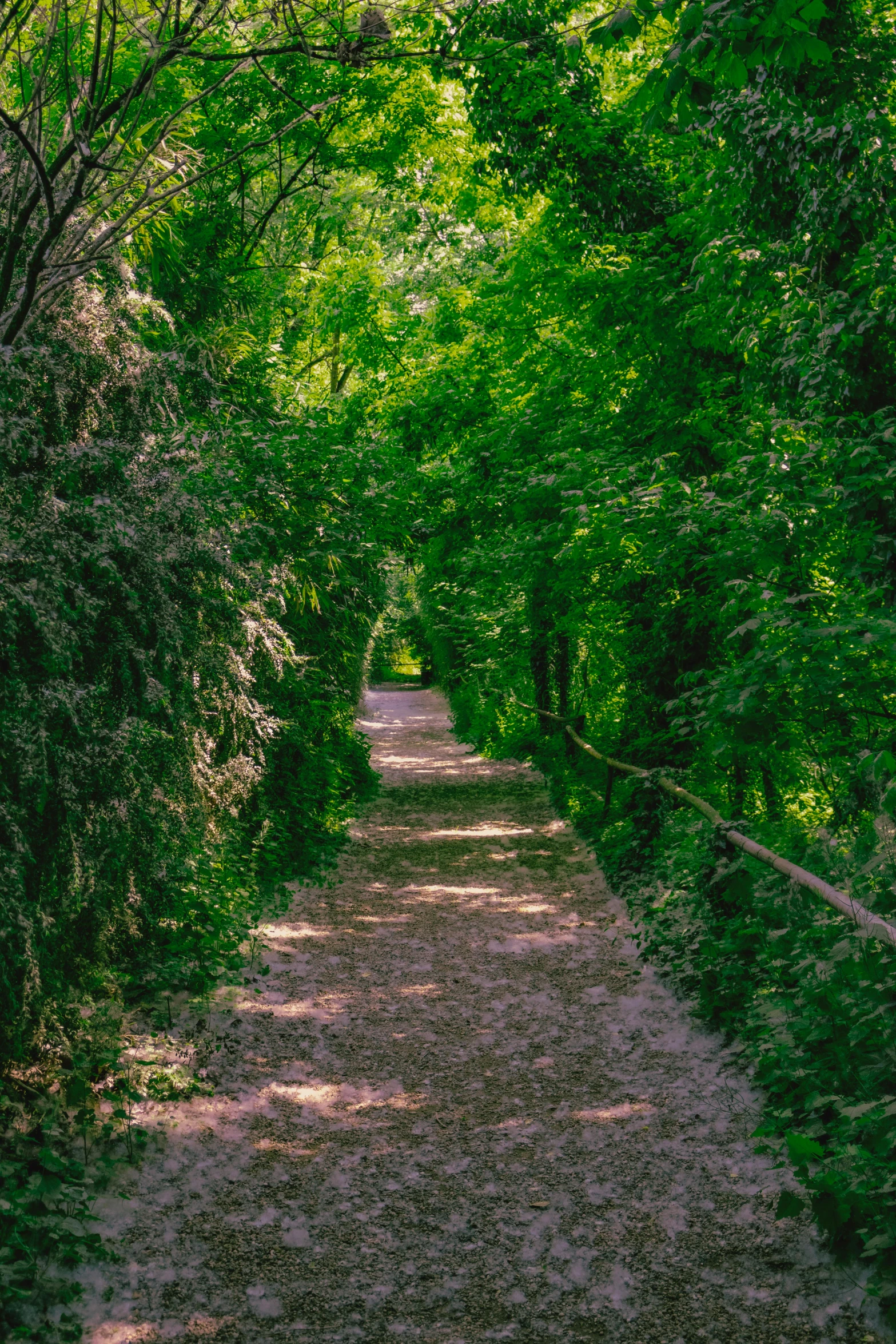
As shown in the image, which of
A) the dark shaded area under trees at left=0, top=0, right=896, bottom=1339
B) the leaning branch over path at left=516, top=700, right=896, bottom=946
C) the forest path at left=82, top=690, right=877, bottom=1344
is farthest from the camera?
the dark shaded area under trees at left=0, top=0, right=896, bottom=1339

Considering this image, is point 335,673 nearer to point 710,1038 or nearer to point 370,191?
point 710,1038

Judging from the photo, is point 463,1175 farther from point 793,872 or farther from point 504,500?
point 504,500

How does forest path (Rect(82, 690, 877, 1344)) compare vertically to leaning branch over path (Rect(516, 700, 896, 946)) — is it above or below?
below

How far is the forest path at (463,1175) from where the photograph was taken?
3.22m

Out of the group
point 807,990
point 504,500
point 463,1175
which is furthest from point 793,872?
point 504,500

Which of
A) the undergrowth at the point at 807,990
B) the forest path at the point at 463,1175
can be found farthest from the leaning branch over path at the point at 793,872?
the forest path at the point at 463,1175

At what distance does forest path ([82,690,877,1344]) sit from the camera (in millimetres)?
3225

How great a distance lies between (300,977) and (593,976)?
2.04 meters

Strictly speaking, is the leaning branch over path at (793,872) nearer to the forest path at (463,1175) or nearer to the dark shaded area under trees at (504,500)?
the dark shaded area under trees at (504,500)

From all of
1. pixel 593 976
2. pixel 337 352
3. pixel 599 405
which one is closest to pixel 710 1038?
pixel 593 976

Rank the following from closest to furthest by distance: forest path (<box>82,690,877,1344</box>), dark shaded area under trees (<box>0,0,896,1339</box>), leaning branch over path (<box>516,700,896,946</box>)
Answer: forest path (<box>82,690,877,1344</box>), leaning branch over path (<box>516,700,896,946</box>), dark shaded area under trees (<box>0,0,896,1339</box>)

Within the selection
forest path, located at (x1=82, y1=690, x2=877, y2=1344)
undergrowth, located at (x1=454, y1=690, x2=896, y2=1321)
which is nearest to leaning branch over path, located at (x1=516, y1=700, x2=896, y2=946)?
undergrowth, located at (x1=454, y1=690, x2=896, y2=1321)

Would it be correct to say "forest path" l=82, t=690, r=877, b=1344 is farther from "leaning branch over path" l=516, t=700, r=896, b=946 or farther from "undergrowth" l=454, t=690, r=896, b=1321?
"leaning branch over path" l=516, t=700, r=896, b=946

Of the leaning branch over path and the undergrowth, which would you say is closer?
the undergrowth
